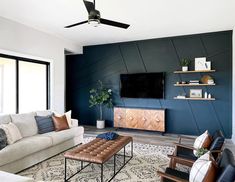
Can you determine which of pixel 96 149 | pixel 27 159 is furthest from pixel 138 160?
pixel 27 159

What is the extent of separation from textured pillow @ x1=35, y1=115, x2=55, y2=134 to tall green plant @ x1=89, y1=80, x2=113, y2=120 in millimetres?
2327

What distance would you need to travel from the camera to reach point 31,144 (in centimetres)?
A: 317

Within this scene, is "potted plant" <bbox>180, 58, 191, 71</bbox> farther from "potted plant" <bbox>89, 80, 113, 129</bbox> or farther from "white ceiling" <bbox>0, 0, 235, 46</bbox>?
"potted plant" <bbox>89, 80, 113, 129</bbox>

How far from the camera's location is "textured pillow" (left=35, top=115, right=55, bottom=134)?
3892 mm

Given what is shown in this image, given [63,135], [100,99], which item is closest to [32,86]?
[63,135]

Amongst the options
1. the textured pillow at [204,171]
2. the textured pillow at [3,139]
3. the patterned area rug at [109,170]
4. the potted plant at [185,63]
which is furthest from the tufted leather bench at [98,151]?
the potted plant at [185,63]

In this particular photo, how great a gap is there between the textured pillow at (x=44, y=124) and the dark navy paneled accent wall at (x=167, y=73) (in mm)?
2717

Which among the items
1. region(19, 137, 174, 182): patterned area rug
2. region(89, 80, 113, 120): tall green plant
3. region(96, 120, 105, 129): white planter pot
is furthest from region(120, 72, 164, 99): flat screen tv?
region(19, 137, 174, 182): patterned area rug

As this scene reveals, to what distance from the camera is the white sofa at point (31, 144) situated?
284cm

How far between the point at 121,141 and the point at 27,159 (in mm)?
1625

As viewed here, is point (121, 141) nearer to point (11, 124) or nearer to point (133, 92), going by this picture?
point (11, 124)

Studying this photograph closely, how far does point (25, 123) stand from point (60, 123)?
74 centimetres

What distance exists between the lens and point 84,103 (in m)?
6.99

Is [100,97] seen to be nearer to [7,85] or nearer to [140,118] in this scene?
[140,118]
